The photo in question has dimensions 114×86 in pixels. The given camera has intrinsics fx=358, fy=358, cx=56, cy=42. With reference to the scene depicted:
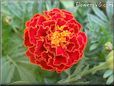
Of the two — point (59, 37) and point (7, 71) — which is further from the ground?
point (59, 37)

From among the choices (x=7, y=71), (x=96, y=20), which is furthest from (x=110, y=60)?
(x=7, y=71)

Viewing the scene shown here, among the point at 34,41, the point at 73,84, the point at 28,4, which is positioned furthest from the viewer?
the point at 28,4

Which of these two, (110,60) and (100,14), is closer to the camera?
(110,60)

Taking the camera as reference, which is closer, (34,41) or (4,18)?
(34,41)

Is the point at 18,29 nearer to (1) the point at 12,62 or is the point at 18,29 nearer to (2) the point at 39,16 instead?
(1) the point at 12,62

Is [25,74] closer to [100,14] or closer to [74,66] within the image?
[74,66]

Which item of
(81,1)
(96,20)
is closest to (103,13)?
(96,20)

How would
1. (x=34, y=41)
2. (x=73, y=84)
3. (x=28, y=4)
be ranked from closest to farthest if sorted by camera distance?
(x=34, y=41) → (x=73, y=84) → (x=28, y=4)

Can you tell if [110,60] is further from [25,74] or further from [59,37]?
[25,74]
